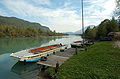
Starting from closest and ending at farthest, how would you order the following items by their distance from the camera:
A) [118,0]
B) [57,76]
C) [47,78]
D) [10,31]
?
[57,76] → [47,78] → [118,0] → [10,31]

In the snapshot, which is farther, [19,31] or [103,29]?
[19,31]

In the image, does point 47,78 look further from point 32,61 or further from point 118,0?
point 118,0

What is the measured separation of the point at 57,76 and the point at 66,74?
2.40 ft

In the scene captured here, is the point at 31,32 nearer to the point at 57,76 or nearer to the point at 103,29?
the point at 103,29

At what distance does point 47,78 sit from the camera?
7562 mm

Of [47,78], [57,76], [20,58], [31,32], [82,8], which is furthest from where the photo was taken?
[31,32]

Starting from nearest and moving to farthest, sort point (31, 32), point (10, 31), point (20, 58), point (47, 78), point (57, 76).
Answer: point (57, 76), point (47, 78), point (20, 58), point (10, 31), point (31, 32)

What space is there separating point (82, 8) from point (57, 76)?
1567 centimetres

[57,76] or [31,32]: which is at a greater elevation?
[31,32]

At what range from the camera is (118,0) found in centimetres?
1214

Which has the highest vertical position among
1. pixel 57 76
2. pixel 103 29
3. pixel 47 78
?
pixel 103 29

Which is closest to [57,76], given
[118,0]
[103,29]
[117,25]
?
[118,0]

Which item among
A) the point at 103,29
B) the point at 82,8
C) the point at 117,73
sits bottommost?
the point at 117,73

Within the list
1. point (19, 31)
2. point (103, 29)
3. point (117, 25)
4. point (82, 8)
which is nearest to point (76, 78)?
point (82, 8)
